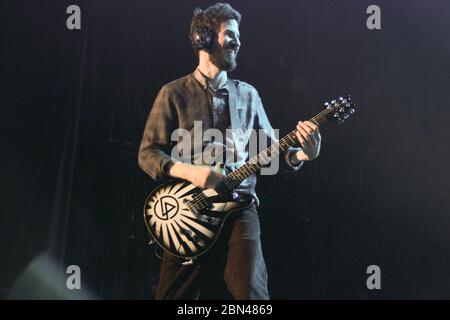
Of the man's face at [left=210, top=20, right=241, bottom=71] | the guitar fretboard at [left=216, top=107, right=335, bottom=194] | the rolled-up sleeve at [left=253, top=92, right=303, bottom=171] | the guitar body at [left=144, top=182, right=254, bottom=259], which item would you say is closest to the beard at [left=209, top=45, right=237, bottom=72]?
the man's face at [left=210, top=20, right=241, bottom=71]

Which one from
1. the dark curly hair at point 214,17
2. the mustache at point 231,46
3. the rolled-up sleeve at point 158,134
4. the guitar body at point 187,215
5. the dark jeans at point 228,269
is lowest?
the dark jeans at point 228,269

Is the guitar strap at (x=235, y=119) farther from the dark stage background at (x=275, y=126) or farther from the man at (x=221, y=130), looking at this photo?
the dark stage background at (x=275, y=126)

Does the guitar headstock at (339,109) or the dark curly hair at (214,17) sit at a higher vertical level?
the dark curly hair at (214,17)

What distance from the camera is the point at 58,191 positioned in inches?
121

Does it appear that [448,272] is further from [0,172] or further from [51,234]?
[0,172]

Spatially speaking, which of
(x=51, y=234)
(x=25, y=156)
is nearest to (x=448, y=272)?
(x=51, y=234)

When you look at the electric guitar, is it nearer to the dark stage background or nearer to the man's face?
the dark stage background

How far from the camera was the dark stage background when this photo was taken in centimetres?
308

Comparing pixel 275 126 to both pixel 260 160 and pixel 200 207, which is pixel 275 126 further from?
pixel 200 207

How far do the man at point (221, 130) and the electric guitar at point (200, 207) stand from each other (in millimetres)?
39

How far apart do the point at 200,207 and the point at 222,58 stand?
2.63 ft

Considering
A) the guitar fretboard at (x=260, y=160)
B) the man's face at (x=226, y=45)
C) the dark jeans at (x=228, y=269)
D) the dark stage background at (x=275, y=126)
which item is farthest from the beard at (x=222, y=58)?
the dark jeans at (x=228, y=269)

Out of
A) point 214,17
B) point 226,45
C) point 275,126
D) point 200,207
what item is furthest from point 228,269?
point 214,17

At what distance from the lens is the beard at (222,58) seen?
2891 mm
